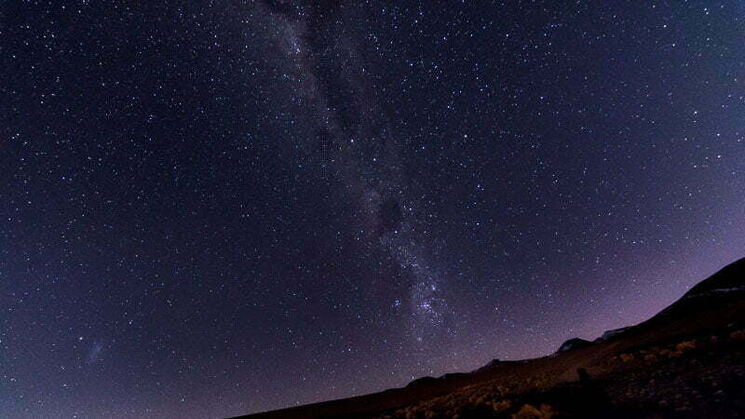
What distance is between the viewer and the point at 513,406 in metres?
9.75

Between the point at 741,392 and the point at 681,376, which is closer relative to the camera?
the point at 741,392

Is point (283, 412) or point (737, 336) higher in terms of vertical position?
point (283, 412)

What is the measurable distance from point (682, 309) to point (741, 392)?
105 ft

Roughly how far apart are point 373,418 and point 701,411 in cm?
1209

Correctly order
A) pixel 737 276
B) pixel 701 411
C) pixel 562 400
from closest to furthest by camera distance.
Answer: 1. pixel 701 411
2. pixel 562 400
3. pixel 737 276

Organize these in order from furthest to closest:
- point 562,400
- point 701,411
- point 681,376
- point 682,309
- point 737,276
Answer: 1. point 737,276
2. point 682,309
3. point 562,400
4. point 681,376
5. point 701,411

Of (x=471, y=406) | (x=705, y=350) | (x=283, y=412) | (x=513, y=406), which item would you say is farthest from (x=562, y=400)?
(x=283, y=412)

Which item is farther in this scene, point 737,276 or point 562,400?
point 737,276

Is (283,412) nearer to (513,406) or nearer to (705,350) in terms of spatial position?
(513,406)

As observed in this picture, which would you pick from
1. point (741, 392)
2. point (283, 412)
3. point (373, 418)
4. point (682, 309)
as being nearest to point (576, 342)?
point (682, 309)

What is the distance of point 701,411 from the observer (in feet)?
19.2

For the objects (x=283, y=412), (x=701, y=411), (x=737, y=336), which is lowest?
(x=701, y=411)

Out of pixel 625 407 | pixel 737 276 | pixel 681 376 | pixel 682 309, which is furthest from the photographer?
pixel 737 276

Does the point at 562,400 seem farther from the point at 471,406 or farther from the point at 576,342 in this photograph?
the point at 576,342
